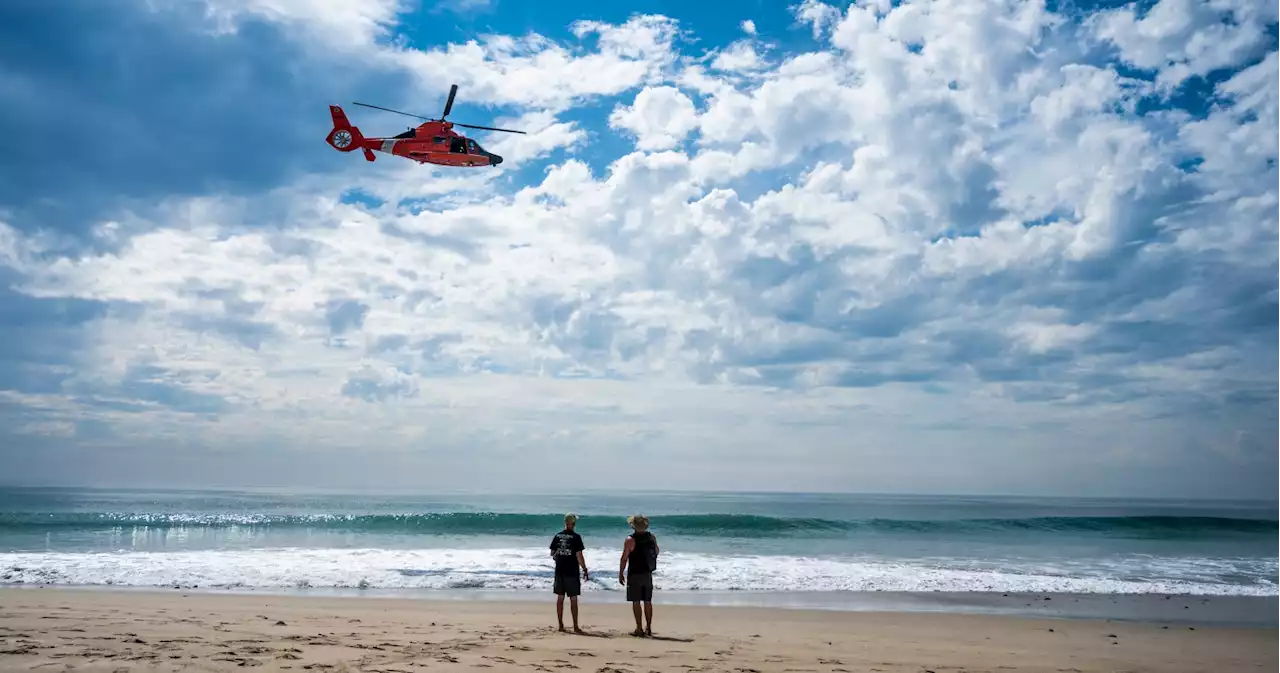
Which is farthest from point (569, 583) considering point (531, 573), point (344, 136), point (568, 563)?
point (344, 136)

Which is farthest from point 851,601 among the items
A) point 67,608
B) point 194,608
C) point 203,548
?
point 203,548

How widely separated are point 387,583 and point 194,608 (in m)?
4.97

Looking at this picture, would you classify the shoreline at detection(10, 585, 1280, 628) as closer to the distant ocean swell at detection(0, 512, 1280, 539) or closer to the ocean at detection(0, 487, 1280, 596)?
the ocean at detection(0, 487, 1280, 596)

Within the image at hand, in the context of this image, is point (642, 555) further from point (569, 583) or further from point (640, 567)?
point (569, 583)

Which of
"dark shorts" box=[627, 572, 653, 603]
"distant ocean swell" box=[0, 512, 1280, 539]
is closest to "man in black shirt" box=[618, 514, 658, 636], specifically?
"dark shorts" box=[627, 572, 653, 603]

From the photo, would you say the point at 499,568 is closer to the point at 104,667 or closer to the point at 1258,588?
the point at 104,667

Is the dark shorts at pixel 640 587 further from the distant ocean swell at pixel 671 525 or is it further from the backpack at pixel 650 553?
the distant ocean swell at pixel 671 525

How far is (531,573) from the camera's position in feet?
57.3

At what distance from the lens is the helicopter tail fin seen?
21.0m

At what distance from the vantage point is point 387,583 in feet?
51.9

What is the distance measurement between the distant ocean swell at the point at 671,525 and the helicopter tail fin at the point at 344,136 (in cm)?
1521

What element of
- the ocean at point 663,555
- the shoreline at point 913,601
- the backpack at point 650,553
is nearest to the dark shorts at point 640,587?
the backpack at point 650,553

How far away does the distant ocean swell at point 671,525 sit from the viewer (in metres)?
31.2

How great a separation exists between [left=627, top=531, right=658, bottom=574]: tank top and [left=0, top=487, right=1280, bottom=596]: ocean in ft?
17.4
